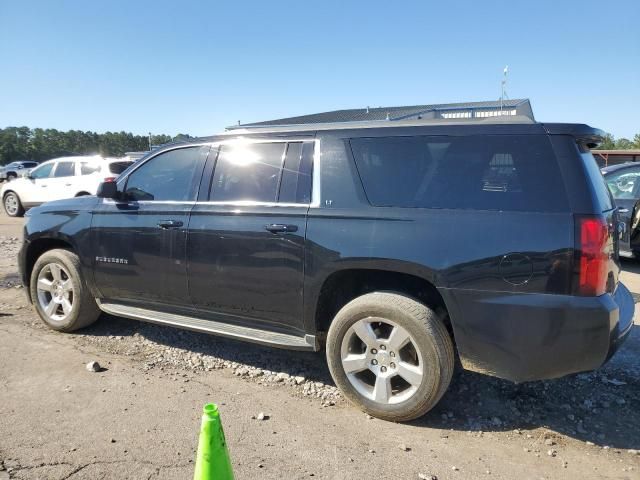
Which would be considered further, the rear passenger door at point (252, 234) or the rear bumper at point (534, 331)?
the rear passenger door at point (252, 234)

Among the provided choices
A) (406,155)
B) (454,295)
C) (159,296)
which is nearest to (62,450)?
(159,296)

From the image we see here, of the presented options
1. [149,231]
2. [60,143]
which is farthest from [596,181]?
[60,143]

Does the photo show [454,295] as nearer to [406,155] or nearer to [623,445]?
[406,155]

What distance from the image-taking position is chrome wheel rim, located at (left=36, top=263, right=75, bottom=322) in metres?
4.55

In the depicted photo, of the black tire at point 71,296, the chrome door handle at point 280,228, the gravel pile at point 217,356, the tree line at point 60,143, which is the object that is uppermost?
the tree line at point 60,143

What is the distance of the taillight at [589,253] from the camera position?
8.31 ft

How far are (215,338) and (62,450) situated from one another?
6.04 feet

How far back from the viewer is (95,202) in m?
4.38

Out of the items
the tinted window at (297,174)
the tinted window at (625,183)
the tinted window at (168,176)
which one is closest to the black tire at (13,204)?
the tinted window at (168,176)

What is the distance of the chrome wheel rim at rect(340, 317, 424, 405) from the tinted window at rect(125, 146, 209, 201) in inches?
69.3

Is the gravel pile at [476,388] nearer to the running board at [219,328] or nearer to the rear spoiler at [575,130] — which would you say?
the running board at [219,328]

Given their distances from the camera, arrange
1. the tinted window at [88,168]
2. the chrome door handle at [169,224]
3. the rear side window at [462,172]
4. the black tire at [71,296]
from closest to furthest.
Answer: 1. the rear side window at [462,172]
2. the chrome door handle at [169,224]
3. the black tire at [71,296]
4. the tinted window at [88,168]

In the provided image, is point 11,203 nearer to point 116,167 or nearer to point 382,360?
point 116,167

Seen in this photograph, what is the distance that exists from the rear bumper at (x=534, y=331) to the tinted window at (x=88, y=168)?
12.5 m
